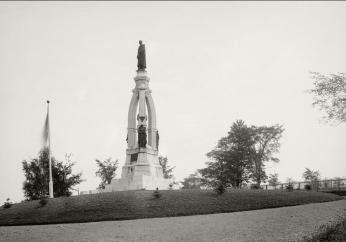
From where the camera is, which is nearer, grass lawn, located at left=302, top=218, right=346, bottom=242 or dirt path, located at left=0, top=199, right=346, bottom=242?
grass lawn, located at left=302, top=218, right=346, bottom=242

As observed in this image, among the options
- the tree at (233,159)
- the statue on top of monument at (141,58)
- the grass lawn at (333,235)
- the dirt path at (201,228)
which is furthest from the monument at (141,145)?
the grass lawn at (333,235)

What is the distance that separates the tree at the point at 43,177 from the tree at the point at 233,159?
15746 mm

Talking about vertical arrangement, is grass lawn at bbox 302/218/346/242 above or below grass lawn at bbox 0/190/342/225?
above

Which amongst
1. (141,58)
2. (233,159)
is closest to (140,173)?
(141,58)

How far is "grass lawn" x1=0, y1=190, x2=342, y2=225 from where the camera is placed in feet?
64.3

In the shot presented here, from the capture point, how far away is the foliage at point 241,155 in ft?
145

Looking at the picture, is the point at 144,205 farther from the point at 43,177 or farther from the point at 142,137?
the point at 43,177

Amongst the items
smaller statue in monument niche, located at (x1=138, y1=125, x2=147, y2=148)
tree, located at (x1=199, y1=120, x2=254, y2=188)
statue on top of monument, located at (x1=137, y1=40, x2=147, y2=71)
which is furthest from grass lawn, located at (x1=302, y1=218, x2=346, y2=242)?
tree, located at (x1=199, y1=120, x2=254, y2=188)

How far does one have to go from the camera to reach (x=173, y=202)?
2094cm

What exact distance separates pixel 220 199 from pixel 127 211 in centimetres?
528

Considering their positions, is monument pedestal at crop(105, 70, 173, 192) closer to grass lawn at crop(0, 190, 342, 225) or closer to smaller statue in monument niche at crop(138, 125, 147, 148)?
smaller statue in monument niche at crop(138, 125, 147, 148)

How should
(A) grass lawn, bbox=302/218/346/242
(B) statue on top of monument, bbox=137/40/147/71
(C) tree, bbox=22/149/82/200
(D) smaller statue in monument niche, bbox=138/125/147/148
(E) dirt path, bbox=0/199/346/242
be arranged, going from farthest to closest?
1. (C) tree, bbox=22/149/82/200
2. (B) statue on top of monument, bbox=137/40/147/71
3. (D) smaller statue in monument niche, bbox=138/125/147/148
4. (E) dirt path, bbox=0/199/346/242
5. (A) grass lawn, bbox=302/218/346/242

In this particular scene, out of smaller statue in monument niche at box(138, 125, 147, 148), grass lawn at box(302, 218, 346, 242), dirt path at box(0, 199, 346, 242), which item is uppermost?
smaller statue in monument niche at box(138, 125, 147, 148)

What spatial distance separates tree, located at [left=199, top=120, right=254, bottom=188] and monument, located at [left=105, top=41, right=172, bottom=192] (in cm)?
1430
